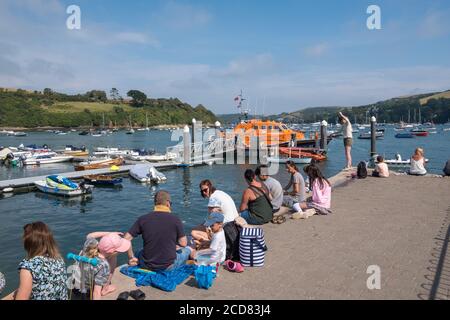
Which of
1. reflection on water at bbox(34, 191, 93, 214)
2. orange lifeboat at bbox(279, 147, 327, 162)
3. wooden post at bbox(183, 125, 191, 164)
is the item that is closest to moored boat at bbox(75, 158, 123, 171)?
wooden post at bbox(183, 125, 191, 164)

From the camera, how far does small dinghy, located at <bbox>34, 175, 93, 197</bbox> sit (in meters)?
22.2

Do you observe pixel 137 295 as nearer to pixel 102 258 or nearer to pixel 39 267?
pixel 102 258

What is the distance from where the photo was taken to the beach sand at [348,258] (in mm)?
5723

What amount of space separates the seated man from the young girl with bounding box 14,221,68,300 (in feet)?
4.82

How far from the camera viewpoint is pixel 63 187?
73.5 feet

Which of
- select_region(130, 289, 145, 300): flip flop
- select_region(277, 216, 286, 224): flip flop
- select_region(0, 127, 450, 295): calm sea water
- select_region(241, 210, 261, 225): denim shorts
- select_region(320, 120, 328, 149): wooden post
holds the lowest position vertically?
select_region(0, 127, 450, 295): calm sea water

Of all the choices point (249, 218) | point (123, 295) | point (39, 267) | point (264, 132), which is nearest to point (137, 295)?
point (123, 295)

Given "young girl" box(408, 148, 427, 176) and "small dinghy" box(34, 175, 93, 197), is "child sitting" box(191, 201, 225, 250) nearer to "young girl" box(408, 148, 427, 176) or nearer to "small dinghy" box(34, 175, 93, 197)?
"young girl" box(408, 148, 427, 176)

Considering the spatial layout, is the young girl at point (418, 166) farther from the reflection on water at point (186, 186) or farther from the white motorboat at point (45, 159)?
the white motorboat at point (45, 159)

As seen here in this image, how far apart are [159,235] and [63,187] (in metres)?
18.3

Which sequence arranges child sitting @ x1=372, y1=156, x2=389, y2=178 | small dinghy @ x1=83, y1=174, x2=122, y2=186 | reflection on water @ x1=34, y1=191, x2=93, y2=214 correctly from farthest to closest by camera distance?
1. small dinghy @ x1=83, y1=174, x2=122, y2=186
2. reflection on water @ x1=34, y1=191, x2=93, y2=214
3. child sitting @ x1=372, y1=156, x2=389, y2=178

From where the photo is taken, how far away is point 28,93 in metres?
200

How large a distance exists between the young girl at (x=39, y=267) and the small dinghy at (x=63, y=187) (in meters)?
18.5
